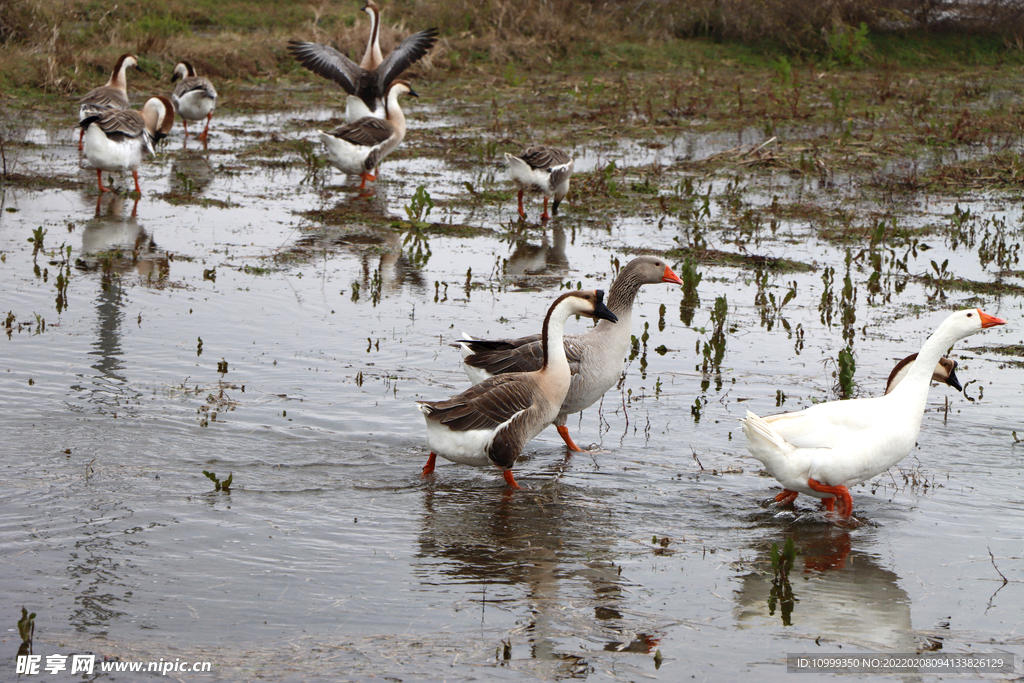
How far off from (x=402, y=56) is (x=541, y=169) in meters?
6.82

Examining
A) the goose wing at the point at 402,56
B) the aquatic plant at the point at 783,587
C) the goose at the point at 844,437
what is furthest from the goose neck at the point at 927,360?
the goose wing at the point at 402,56

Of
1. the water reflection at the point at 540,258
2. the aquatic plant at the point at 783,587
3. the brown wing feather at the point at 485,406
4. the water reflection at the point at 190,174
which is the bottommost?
the aquatic plant at the point at 783,587

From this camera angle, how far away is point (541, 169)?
41.7 feet

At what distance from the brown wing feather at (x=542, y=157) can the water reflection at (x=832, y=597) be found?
7.80 m

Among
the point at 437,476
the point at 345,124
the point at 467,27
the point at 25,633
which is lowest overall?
the point at 25,633

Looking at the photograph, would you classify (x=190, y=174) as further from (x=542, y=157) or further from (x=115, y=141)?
(x=542, y=157)

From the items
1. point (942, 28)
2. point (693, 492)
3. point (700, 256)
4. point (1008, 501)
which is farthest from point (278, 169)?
point (942, 28)

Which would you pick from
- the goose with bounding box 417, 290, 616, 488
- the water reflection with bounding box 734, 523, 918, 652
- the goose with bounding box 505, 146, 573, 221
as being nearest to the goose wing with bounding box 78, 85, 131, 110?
the goose with bounding box 505, 146, 573, 221

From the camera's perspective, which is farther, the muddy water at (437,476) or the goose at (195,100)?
the goose at (195,100)

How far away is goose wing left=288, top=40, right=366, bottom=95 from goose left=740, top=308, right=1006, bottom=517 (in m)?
13.8

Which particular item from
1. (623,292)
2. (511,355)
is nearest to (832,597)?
(511,355)

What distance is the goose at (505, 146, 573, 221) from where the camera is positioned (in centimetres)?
1264

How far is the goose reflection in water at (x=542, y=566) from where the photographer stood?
4434mm

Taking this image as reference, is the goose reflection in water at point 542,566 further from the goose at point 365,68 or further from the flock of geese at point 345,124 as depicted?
the goose at point 365,68
